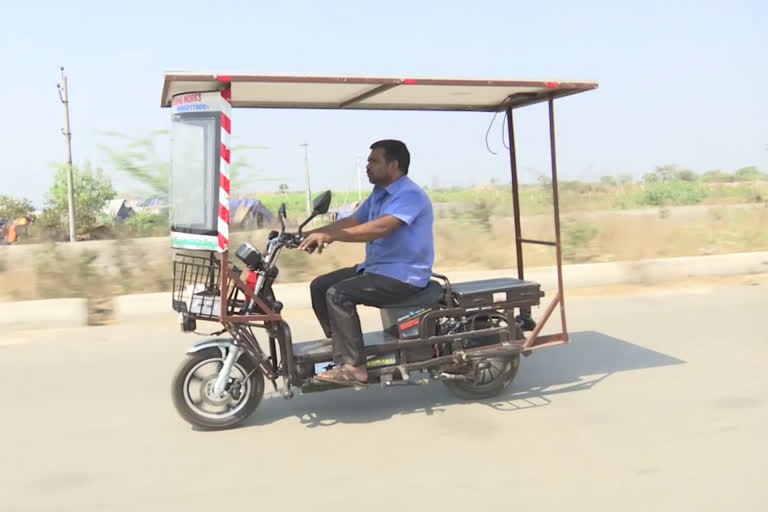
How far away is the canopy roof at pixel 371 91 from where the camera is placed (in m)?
4.01

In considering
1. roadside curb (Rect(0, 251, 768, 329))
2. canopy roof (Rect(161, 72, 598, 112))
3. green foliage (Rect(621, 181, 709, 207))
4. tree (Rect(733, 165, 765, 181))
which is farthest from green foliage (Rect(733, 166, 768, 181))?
canopy roof (Rect(161, 72, 598, 112))

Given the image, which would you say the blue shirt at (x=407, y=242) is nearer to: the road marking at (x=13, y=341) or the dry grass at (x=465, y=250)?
the road marking at (x=13, y=341)

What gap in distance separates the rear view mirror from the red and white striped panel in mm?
494

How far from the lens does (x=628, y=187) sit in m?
31.2

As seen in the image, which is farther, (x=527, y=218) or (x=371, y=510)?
(x=527, y=218)

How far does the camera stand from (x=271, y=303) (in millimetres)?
4410

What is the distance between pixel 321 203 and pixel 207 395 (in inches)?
52.0

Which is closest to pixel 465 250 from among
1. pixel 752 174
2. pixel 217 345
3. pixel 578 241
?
pixel 578 241

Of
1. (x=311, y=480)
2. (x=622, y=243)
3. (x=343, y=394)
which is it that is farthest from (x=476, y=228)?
(x=311, y=480)

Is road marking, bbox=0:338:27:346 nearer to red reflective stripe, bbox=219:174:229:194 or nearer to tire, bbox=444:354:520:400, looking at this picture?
red reflective stripe, bbox=219:174:229:194

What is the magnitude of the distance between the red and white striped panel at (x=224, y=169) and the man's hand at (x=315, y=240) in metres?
0.43

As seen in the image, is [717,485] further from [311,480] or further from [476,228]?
[476,228]

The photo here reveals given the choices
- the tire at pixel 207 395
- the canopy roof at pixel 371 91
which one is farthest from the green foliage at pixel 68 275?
the tire at pixel 207 395

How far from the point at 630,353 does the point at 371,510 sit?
3.56 meters
